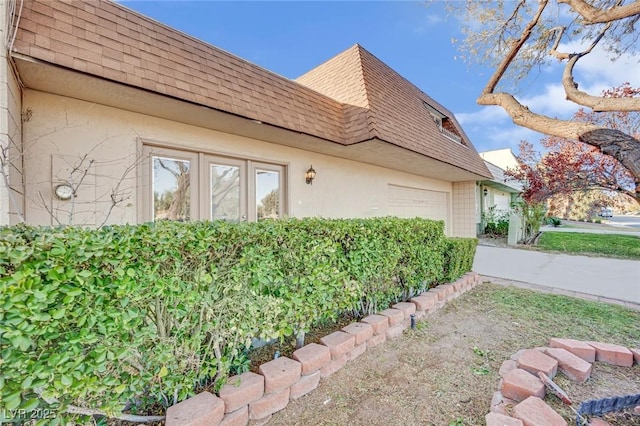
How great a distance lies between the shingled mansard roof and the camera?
289 centimetres

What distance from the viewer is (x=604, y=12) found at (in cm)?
337

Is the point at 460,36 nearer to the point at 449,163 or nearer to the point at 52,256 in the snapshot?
the point at 449,163

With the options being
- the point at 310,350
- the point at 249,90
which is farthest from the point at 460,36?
the point at 310,350

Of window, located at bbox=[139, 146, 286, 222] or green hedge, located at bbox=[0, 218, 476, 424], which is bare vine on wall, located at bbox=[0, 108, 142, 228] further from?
green hedge, located at bbox=[0, 218, 476, 424]

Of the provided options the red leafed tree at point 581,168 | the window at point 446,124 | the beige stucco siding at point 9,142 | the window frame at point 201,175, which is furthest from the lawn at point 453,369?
the window at point 446,124

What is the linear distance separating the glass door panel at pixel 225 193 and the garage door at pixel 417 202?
203 inches

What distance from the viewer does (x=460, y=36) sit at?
6.13 meters

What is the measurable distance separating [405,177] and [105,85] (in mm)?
8170

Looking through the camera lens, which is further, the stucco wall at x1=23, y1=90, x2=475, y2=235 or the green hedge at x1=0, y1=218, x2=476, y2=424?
the stucco wall at x1=23, y1=90, x2=475, y2=235

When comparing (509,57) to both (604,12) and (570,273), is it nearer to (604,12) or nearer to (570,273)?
(604,12)

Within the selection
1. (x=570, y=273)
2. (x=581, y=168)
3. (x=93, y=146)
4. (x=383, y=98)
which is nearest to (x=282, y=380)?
(x=93, y=146)

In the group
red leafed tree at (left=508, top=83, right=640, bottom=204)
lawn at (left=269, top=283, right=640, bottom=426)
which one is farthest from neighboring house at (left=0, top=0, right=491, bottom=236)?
red leafed tree at (left=508, top=83, right=640, bottom=204)

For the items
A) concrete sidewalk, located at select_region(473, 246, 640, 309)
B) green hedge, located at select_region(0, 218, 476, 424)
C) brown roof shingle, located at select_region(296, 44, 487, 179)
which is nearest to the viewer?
green hedge, located at select_region(0, 218, 476, 424)

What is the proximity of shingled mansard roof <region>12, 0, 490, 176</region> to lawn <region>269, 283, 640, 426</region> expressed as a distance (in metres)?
3.58
